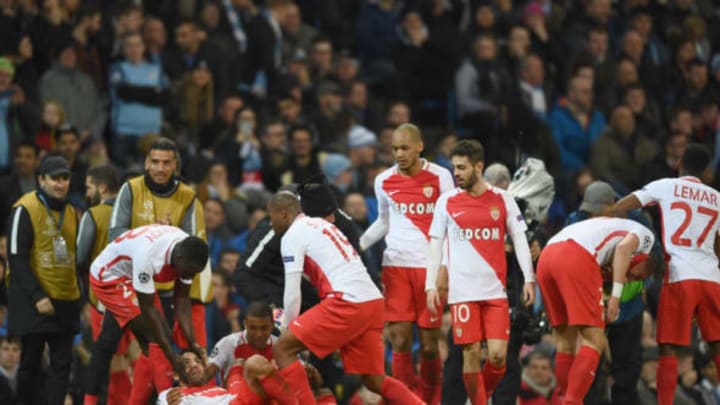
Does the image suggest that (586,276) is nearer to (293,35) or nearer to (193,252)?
(193,252)

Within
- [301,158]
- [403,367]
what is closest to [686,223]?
[403,367]

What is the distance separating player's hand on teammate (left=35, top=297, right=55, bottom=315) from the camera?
42.7 feet

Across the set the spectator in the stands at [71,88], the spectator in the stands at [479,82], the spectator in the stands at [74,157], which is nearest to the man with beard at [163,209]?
the spectator in the stands at [74,157]

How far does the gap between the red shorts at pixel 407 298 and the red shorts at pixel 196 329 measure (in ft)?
5.16

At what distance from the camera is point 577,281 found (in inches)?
475

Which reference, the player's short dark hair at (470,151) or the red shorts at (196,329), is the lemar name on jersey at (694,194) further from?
the red shorts at (196,329)

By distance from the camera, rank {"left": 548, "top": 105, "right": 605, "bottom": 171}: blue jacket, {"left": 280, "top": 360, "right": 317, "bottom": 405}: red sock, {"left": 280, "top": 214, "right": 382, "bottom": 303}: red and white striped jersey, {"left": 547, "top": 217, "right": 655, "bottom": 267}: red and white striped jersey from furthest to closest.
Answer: {"left": 548, "top": 105, "right": 605, "bottom": 171}: blue jacket, {"left": 547, "top": 217, "right": 655, "bottom": 267}: red and white striped jersey, {"left": 280, "top": 360, "right": 317, "bottom": 405}: red sock, {"left": 280, "top": 214, "right": 382, "bottom": 303}: red and white striped jersey

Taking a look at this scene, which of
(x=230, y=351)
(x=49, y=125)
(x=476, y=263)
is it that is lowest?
(x=230, y=351)

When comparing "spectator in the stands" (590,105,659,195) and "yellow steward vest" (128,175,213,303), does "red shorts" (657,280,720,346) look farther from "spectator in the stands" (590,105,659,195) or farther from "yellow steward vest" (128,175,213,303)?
"spectator in the stands" (590,105,659,195)

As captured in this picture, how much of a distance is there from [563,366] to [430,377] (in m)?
1.24

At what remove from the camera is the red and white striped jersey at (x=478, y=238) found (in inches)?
480

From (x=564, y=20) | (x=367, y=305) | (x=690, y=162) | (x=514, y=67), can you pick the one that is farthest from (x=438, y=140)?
(x=367, y=305)

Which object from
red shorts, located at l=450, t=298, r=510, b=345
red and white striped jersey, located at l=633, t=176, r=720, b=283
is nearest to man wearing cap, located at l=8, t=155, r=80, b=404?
red shorts, located at l=450, t=298, r=510, b=345

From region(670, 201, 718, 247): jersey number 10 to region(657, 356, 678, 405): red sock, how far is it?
97 centimetres
